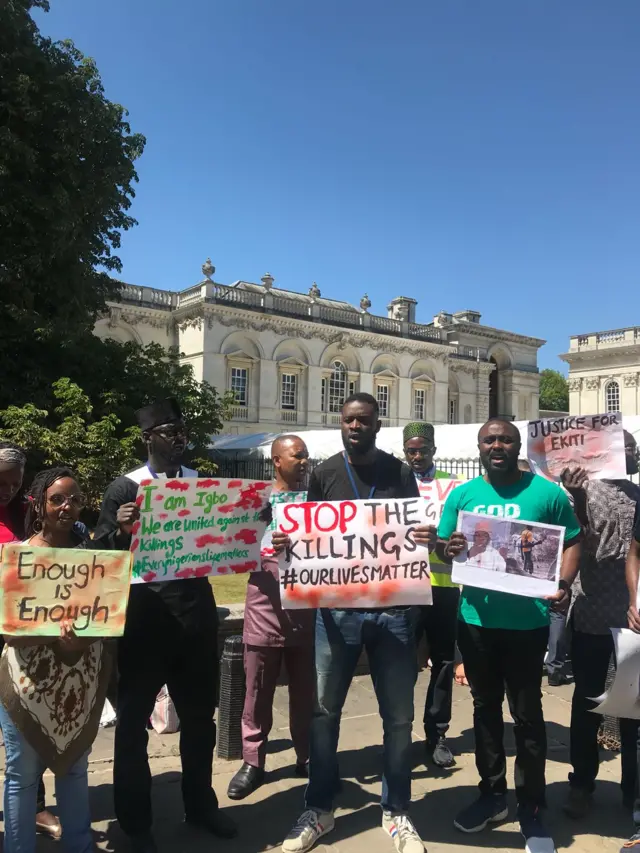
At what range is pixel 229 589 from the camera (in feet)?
32.2

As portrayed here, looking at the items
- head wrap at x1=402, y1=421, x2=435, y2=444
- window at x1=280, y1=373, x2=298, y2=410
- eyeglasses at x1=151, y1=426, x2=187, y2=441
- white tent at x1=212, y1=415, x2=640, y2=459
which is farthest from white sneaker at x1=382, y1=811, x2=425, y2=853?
window at x1=280, y1=373, x2=298, y2=410

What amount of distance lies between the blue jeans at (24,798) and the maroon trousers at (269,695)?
132cm

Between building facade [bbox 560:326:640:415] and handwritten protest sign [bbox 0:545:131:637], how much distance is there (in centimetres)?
4543

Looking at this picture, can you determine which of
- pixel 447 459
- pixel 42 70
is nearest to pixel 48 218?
pixel 42 70

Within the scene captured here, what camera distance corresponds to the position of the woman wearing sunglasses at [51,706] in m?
2.95

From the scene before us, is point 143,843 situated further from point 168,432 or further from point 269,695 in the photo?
point 168,432

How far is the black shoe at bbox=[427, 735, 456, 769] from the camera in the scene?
4.45 metres

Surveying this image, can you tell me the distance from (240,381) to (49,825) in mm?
32501

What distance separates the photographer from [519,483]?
3.64m

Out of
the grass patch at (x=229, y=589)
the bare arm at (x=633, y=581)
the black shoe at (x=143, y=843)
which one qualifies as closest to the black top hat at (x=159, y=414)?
the black shoe at (x=143, y=843)

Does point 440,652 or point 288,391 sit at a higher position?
point 288,391

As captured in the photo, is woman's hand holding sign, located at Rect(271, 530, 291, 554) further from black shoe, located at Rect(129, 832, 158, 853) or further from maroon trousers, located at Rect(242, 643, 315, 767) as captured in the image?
black shoe, located at Rect(129, 832, 158, 853)

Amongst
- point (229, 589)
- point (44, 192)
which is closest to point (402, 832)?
point (229, 589)

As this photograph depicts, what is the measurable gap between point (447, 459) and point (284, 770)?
863 cm
